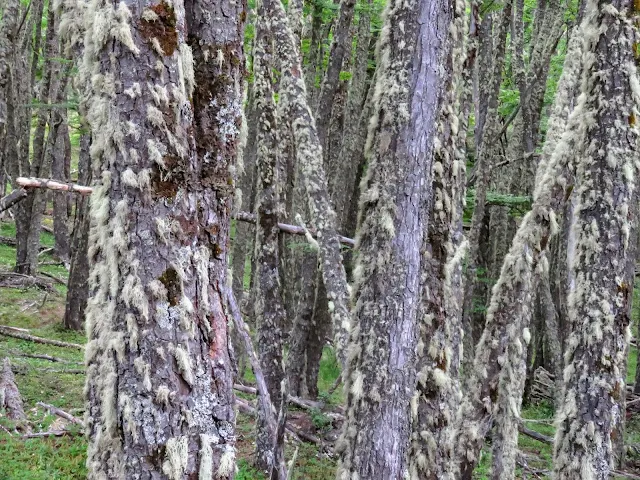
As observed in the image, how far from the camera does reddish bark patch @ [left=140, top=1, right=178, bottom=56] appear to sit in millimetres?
2406

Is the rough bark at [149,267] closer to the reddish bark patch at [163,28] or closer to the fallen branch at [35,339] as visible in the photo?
the reddish bark patch at [163,28]

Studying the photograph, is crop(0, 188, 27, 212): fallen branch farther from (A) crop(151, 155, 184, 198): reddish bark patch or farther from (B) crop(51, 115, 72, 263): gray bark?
(B) crop(51, 115, 72, 263): gray bark

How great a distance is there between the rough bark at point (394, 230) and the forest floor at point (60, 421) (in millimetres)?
1170

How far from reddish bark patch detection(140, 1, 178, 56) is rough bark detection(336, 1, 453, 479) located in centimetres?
114

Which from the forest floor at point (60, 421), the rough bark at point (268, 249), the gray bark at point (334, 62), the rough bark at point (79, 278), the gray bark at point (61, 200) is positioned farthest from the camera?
the gray bark at point (61, 200)

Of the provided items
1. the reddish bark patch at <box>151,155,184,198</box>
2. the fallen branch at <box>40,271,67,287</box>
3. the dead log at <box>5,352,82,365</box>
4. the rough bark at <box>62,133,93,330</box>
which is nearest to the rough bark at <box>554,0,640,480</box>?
the reddish bark patch at <box>151,155,184,198</box>

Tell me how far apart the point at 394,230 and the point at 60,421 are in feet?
18.7

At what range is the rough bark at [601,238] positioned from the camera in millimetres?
4023

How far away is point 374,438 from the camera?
3105 mm

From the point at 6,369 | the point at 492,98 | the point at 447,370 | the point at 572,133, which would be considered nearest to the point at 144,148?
the point at 447,370

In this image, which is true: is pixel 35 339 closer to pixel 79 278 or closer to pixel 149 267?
pixel 79 278

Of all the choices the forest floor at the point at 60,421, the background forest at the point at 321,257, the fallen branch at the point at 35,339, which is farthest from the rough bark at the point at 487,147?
the fallen branch at the point at 35,339

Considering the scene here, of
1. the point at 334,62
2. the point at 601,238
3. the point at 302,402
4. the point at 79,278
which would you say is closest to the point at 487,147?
the point at 334,62

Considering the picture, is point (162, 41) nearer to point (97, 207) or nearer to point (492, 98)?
point (97, 207)
